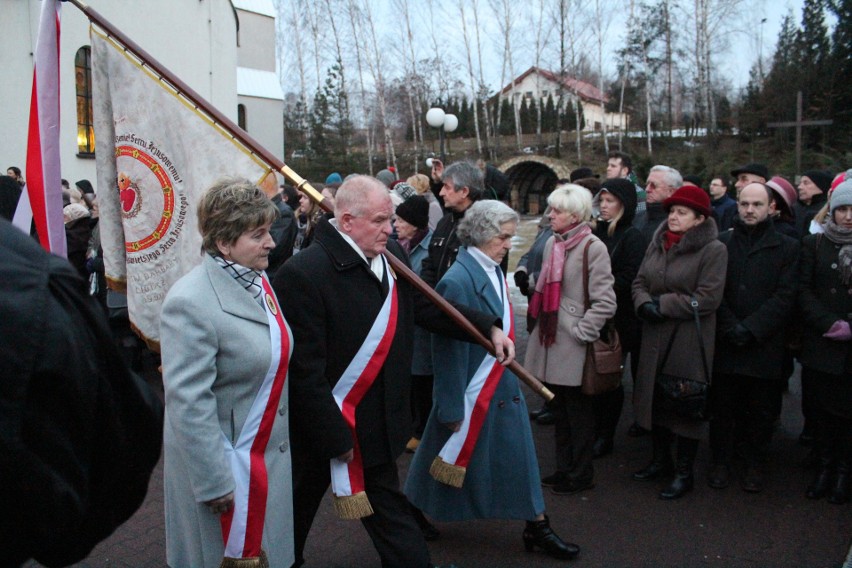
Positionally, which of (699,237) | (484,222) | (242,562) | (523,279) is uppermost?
(484,222)

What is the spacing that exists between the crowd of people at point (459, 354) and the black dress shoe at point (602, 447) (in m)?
0.01

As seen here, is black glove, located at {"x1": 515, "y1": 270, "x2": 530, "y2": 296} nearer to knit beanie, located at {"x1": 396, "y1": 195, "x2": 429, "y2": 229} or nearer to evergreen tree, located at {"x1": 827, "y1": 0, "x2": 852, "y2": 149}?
knit beanie, located at {"x1": 396, "y1": 195, "x2": 429, "y2": 229}

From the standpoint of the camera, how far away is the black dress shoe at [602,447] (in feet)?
18.5

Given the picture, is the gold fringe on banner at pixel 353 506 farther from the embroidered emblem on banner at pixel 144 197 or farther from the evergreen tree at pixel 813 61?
the evergreen tree at pixel 813 61

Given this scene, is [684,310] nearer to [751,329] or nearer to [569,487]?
[751,329]

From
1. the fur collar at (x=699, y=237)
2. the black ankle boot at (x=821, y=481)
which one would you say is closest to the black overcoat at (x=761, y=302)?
the fur collar at (x=699, y=237)

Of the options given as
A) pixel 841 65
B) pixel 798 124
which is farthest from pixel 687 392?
pixel 841 65

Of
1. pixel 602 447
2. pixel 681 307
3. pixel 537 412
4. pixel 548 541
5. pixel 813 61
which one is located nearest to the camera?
pixel 548 541

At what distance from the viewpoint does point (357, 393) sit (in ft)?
10.5

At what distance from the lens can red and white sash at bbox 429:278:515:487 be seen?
3822mm

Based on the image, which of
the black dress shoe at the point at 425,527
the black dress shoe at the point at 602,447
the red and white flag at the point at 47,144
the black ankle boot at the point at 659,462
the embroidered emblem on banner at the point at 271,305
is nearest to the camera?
the embroidered emblem on banner at the point at 271,305

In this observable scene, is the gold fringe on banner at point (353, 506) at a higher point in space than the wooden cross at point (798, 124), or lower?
lower

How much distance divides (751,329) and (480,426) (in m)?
2.07

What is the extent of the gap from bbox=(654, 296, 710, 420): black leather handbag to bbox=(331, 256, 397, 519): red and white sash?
2333 mm
